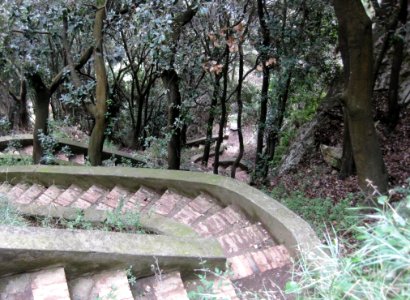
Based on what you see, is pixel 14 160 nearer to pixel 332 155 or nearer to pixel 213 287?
pixel 332 155

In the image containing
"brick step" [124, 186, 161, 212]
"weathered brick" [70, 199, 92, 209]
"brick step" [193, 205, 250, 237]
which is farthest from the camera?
"weathered brick" [70, 199, 92, 209]

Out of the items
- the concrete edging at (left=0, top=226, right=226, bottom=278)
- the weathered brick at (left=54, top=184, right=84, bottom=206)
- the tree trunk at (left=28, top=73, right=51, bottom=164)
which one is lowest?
the concrete edging at (left=0, top=226, right=226, bottom=278)

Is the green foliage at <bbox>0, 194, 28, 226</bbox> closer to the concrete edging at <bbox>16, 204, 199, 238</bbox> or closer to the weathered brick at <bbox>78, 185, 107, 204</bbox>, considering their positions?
the concrete edging at <bbox>16, 204, 199, 238</bbox>

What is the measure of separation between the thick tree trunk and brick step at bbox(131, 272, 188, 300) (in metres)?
3.99

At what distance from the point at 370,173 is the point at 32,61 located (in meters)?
4.96

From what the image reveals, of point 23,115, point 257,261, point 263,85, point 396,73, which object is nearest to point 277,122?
point 263,85

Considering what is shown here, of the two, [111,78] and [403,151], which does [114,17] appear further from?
[111,78]

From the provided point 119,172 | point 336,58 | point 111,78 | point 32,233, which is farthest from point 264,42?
point 111,78

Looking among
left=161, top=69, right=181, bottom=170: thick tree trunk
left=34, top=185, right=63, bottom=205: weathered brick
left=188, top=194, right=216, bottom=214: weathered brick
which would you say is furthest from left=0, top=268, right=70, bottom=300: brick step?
left=161, top=69, right=181, bottom=170: thick tree trunk

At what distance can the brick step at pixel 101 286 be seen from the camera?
2650 millimetres

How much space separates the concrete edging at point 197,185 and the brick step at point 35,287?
1.59 meters

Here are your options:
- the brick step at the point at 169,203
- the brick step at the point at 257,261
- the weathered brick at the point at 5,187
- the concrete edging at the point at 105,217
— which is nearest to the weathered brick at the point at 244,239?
the brick step at the point at 257,261

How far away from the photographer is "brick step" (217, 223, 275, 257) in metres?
3.55

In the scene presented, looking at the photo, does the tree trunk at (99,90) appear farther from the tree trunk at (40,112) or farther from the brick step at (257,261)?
the brick step at (257,261)
